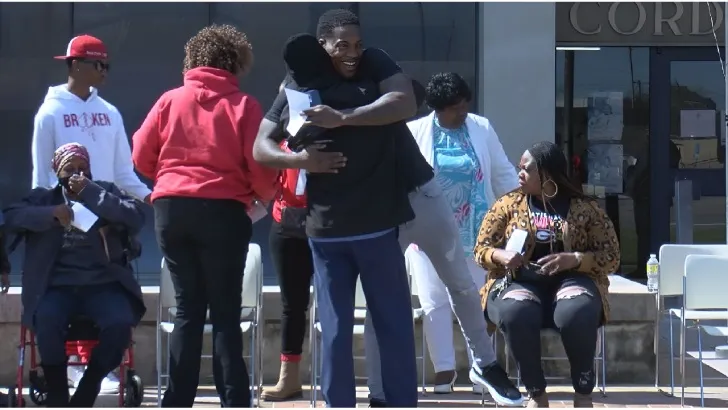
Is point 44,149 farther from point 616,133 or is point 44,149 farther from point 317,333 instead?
point 616,133

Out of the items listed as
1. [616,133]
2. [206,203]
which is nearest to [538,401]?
[206,203]

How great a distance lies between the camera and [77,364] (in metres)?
6.08

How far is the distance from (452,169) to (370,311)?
167cm

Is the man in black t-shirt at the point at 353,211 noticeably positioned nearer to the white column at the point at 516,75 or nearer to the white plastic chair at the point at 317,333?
the white plastic chair at the point at 317,333

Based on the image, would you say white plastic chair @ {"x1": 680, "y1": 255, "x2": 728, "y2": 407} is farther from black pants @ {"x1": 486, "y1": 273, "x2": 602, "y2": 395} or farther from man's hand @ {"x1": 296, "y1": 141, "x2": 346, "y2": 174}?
man's hand @ {"x1": 296, "y1": 141, "x2": 346, "y2": 174}

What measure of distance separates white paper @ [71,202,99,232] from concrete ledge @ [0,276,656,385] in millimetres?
1361

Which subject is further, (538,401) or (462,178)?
(462,178)

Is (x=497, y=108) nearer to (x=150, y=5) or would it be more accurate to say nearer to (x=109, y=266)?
(x=150, y=5)

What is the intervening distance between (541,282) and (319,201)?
159cm

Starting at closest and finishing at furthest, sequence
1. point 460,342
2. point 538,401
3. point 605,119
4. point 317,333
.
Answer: point 538,401 → point 317,333 → point 460,342 → point 605,119

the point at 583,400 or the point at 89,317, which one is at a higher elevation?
the point at 89,317

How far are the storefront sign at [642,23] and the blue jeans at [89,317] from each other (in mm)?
6197

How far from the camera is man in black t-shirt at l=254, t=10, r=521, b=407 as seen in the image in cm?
474

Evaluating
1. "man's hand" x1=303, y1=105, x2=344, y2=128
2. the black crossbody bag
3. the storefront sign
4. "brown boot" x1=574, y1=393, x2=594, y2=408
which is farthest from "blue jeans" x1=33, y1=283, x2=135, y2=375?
the storefront sign
